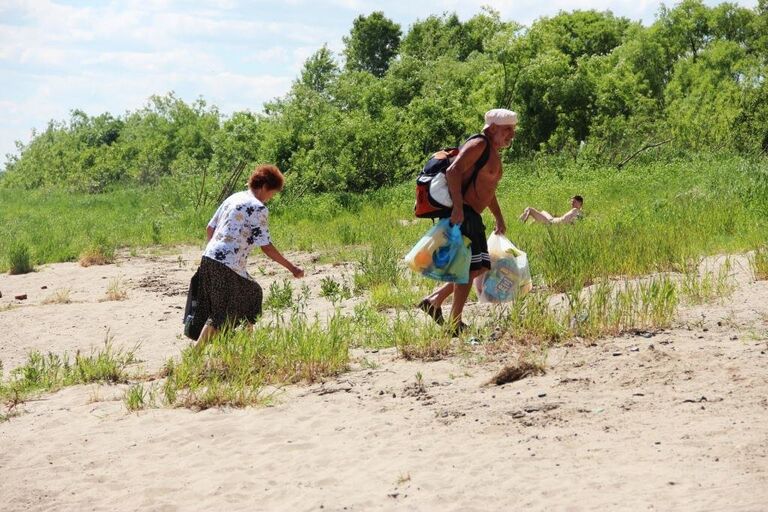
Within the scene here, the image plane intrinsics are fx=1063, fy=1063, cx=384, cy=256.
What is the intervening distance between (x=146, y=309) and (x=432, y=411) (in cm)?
660

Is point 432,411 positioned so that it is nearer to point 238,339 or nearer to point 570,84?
point 238,339

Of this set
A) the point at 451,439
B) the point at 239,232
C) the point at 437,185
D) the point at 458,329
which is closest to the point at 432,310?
the point at 458,329

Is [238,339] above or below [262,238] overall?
below

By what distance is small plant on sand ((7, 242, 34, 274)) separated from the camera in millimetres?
16719

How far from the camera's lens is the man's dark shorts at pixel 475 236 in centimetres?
827

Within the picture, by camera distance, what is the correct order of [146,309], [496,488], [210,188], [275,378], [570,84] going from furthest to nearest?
[570,84] → [210,188] → [146,309] → [275,378] → [496,488]

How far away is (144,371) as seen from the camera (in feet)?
28.1

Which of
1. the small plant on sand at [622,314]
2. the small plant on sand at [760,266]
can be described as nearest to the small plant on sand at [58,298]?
the small plant on sand at [622,314]

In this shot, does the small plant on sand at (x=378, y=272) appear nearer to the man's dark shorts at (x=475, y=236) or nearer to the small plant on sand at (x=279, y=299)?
the small plant on sand at (x=279, y=299)

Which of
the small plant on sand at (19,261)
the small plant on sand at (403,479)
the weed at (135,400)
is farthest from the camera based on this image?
the small plant on sand at (19,261)

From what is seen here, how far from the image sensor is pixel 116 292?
13.4m

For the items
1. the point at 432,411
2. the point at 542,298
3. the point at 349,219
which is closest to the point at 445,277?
the point at 542,298

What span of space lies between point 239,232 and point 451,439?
9.58 feet

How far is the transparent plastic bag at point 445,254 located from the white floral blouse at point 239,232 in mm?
1168
